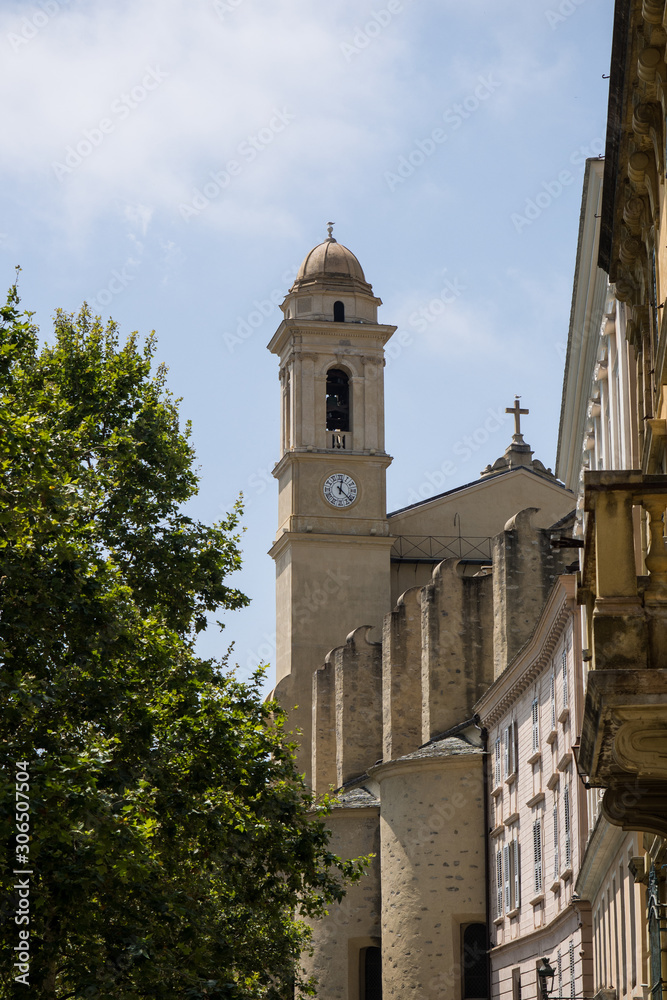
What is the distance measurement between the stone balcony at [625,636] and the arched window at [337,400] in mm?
51918

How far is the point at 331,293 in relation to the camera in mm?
62781

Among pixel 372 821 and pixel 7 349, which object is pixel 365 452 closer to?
pixel 372 821

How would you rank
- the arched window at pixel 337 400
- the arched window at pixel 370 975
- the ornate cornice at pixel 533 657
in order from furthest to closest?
1. the arched window at pixel 337 400
2. the arched window at pixel 370 975
3. the ornate cornice at pixel 533 657

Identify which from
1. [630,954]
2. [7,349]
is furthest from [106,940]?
[630,954]

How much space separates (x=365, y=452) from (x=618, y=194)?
45096 mm

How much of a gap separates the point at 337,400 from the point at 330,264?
5579 mm

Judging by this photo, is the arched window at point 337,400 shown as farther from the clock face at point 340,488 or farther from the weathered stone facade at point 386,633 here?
the clock face at point 340,488

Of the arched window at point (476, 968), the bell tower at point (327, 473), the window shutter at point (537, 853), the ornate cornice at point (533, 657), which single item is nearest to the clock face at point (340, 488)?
the bell tower at point (327, 473)

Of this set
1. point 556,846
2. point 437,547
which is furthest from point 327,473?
point 556,846

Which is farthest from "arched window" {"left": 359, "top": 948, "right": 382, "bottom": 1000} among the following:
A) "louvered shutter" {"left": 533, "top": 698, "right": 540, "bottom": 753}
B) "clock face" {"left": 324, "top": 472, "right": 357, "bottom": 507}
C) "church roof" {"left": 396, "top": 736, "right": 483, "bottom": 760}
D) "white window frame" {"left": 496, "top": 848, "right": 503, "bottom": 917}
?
"clock face" {"left": 324, "top": 472, "right": 357, "bottom": 507}

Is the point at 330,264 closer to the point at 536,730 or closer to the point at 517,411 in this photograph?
the point at 517,411

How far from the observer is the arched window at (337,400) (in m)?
62.4

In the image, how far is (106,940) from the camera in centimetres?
1820

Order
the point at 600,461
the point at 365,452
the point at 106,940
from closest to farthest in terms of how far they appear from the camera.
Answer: the point at 106,940, the point at 600,461, the point at 365,452
